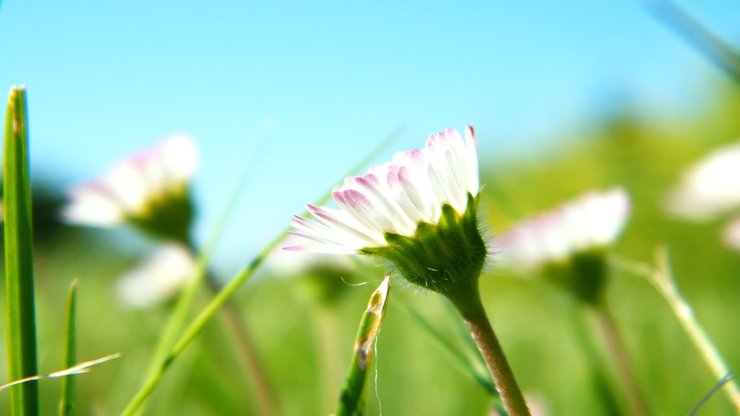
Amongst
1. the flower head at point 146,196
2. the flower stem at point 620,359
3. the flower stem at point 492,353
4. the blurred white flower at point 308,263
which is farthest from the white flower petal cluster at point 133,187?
the flower stem at point 492,353

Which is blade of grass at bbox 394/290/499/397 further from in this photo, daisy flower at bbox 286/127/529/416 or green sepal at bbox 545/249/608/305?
green sepal at bbox 545/249/608/305

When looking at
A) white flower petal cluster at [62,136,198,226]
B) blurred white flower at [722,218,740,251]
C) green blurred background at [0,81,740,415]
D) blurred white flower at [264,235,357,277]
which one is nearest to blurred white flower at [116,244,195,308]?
green blurred background at [0,81,740,415]

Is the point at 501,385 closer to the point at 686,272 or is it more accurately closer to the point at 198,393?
the point at 198,393

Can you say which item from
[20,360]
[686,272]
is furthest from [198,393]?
[686,272]

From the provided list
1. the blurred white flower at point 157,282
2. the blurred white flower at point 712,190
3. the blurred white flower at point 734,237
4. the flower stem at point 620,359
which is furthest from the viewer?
the blurred white flower at point 157,282

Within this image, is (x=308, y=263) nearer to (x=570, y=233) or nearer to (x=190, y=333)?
(x=570, y=233)

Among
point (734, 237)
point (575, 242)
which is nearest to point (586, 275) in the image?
point (575, 242)

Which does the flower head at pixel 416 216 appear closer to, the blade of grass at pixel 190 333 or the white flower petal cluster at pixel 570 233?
the blade of grass at pixel 190 333
